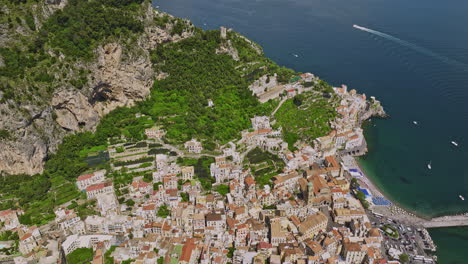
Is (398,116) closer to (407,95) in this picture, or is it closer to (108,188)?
(407,95)

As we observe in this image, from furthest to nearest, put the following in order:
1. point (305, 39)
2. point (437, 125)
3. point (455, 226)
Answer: point (305, 39)
point (437, 125)
point (455, 226)

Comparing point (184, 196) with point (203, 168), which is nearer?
point (184, 196)

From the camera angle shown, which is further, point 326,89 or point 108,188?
point 326,89

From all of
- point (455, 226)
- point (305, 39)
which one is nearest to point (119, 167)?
point (455, 226)

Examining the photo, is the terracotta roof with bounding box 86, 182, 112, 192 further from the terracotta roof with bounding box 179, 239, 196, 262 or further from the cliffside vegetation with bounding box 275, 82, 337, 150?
the cliffside vegetation with bounding box 275, 82, 337, 150

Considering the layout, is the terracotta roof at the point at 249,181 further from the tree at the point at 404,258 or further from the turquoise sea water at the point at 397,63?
the turquoise sea water at the point at 397,63

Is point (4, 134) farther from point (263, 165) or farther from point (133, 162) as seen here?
point (263, 165)

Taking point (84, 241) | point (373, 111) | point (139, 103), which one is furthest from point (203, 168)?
point (373, 111)
